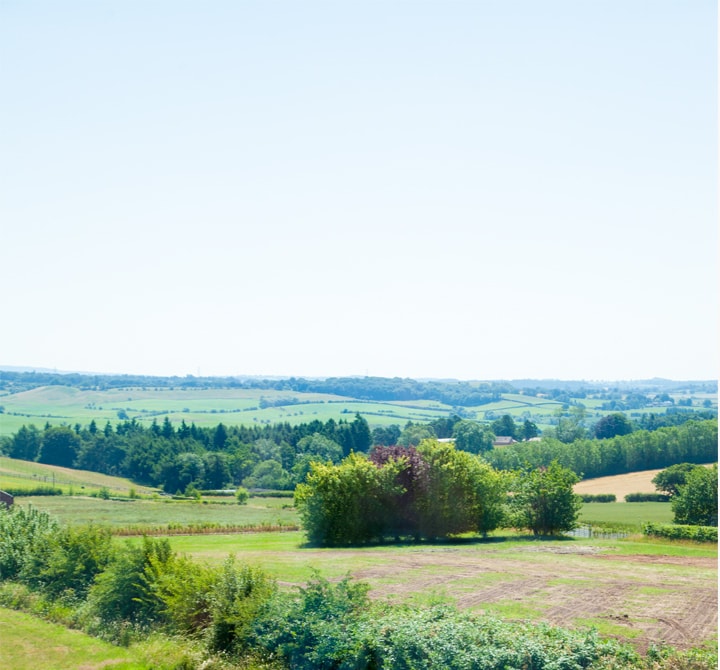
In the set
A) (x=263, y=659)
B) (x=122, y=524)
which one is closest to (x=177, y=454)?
(x=122, y=524)

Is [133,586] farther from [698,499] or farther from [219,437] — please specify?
[698,499]

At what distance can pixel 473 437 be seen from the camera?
71.1 ft

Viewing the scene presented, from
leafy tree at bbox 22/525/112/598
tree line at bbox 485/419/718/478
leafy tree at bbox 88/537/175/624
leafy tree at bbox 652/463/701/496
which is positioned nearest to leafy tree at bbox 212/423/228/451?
leafy tree at bbox 22/525/112/598

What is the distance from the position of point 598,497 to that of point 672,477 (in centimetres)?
221

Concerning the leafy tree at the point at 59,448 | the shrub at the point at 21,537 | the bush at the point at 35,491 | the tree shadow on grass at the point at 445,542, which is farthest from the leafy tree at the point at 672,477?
the leafy tree at the point at 59,448

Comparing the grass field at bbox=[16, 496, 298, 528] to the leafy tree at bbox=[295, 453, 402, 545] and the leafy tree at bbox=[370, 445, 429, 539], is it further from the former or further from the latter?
the leafy tree at bbox=[370, 445, 429, 539]

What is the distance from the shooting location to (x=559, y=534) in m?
17.0

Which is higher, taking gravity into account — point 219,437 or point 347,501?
point 219,437

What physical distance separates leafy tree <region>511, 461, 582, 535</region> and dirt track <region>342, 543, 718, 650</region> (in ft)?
7.97

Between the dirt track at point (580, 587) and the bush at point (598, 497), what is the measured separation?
2.43 metres

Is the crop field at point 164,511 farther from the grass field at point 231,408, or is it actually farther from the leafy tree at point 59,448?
the grass field at point 231,408

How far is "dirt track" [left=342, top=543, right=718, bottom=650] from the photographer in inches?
374

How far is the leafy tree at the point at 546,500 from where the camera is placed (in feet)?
56.5

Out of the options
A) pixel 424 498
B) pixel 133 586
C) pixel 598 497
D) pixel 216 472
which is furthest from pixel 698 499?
pixel 216 472
